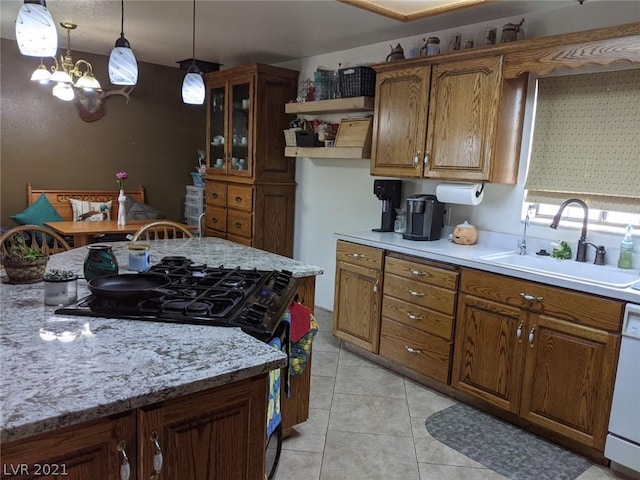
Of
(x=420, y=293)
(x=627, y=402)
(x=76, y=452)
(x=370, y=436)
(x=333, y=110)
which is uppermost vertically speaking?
(x=333, y=110)

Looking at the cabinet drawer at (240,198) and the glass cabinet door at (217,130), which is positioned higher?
the glass cabinet door at (217,130)

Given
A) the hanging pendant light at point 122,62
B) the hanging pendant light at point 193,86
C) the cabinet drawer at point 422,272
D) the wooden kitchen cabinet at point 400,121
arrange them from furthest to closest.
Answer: the wooden kitchen cabinet at point 400,121, the cabinet drawer at point 422,272, the hanging pendant light at point 193,86, the hanging pendant light at point 122,62

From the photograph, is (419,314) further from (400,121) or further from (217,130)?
(217,130)

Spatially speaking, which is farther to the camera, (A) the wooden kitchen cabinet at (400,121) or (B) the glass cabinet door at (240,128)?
(B) the glass cabinet door at (240,128)

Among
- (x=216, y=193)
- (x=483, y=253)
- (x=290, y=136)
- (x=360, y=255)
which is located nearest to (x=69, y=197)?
(x=216, y=193)

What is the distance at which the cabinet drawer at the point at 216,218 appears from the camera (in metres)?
4.81

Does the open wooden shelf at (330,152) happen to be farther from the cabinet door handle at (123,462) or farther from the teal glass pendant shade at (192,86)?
the cabinet door handle at (123,462)

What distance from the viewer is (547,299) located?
2.32 metres

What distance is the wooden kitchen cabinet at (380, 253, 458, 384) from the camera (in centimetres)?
279

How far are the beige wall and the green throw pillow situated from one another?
17cm

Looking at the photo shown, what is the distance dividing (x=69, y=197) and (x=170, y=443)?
15.4 ft

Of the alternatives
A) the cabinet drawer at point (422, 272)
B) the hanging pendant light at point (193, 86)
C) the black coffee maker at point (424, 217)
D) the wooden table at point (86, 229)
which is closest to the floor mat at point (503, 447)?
the cabinet drawer at point (422, 272)

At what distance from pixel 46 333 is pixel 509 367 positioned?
2153 millimetres

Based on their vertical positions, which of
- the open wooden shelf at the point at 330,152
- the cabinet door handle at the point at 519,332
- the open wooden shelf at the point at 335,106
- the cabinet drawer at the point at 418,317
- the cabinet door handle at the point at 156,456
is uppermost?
the open wooden shelf at the point at 335,106
